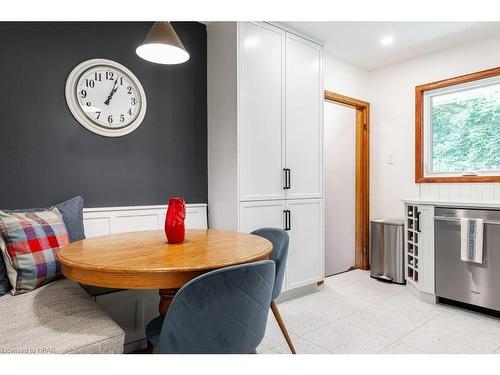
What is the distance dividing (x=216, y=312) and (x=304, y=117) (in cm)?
236

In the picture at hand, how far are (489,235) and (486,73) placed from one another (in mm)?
1665

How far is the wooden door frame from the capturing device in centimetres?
409

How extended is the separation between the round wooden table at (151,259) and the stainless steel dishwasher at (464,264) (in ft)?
6.34

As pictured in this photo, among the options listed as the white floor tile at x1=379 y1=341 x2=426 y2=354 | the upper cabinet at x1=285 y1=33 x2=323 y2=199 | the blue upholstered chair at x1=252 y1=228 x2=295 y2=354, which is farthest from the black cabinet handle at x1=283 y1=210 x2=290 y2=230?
the white floor tile at x1=379 y1=341 x2=426 y2=354

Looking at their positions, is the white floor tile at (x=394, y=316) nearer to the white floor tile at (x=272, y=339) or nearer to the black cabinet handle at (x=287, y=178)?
the white floor tile at (x=272, y=339)

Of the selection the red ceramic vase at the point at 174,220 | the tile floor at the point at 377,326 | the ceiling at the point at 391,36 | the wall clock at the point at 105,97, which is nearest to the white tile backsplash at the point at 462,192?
the tile floor at the point at 377,326

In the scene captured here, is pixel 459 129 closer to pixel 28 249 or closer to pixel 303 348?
pixel 303 348

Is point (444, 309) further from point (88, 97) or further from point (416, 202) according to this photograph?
point (88, 97)

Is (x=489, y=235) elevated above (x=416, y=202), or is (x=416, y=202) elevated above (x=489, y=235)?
(x=416, y=202)

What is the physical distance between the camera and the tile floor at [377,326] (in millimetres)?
2094

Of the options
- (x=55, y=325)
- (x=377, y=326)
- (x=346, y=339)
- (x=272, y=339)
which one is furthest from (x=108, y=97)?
(x=377, y=326)

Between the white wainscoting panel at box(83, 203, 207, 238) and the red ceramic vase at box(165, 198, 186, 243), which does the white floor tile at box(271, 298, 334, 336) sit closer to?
the white wainscoting panel at box(83, 203, 207, 238)
